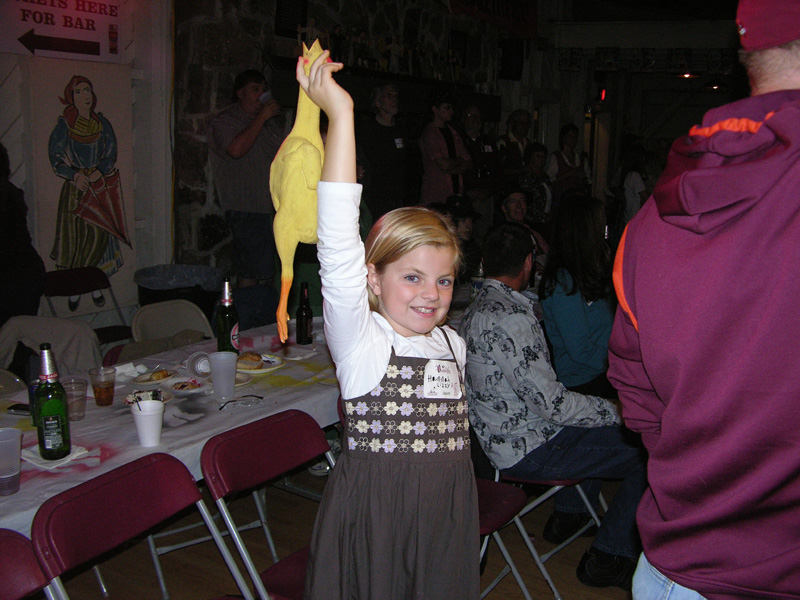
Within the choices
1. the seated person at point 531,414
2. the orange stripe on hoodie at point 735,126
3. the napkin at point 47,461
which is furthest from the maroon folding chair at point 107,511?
the orange stripe on hoodie at point 735,126

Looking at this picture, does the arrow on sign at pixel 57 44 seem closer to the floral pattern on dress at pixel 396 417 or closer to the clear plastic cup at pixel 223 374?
the clear plastic cup at pixel 223 374

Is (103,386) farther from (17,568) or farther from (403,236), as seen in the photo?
(403,236)

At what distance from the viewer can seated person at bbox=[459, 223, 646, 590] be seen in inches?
97.9

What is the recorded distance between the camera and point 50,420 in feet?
5.99

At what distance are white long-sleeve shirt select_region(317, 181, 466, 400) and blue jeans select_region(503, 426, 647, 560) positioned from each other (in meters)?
1.04

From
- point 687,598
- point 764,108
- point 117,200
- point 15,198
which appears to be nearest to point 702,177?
point 764,108

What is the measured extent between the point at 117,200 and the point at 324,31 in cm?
235

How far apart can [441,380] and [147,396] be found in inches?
45.9

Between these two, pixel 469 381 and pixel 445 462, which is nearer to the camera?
pixel 445 462

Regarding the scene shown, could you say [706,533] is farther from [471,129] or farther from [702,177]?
[471,129]

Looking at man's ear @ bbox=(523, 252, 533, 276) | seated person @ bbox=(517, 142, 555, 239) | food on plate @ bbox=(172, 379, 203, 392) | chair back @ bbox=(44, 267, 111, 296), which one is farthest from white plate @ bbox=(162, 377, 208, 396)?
seated person @ bbox=(517, 142, 555, 239)

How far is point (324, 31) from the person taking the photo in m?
5.88

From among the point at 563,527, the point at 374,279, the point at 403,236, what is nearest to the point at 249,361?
the point at 374,279

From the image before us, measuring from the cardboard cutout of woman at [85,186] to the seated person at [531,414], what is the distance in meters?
3.02
